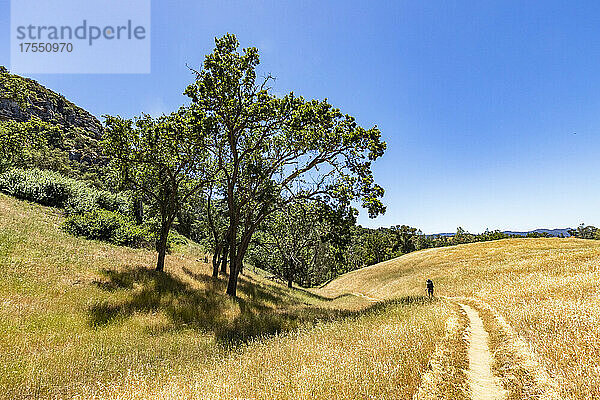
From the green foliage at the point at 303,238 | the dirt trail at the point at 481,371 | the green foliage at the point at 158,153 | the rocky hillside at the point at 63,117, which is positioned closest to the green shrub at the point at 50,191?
the green foliage at the point at 158,153

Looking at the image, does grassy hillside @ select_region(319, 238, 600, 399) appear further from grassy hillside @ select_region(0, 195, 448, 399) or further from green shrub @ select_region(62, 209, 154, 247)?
green shrub @ select_region(62, 209, 154, 247)

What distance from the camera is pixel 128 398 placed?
544cm

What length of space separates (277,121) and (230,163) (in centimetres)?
647

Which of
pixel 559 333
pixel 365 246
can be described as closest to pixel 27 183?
pixel 559 333

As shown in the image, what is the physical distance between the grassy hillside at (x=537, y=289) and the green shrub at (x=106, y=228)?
23.8 metres

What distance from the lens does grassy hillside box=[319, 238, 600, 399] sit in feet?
21.6

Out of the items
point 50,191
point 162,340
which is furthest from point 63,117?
point 162,340

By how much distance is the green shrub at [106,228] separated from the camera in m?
22.3

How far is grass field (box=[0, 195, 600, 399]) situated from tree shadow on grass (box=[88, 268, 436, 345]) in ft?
0.32

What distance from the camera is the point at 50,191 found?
89.6 ft

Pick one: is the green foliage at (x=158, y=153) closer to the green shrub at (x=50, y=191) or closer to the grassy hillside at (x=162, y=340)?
the grassy hillside at (x=162, y=340)

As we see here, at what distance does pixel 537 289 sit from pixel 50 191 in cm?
4402

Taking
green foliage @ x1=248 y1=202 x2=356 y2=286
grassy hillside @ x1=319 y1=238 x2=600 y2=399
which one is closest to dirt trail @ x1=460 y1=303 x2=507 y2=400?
grassy hillside @ x1=319 y1=238 x2=600 y2=399

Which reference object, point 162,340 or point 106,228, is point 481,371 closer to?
point 162,340
